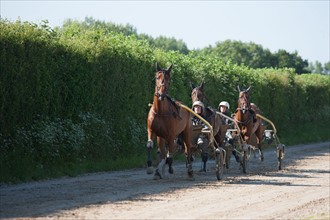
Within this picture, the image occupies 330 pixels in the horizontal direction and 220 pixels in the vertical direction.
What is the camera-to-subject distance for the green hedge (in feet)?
54.8

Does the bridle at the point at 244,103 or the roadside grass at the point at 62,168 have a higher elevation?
the bridle at the point at 244,103

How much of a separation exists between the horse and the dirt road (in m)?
0.95

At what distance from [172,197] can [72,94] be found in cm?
667

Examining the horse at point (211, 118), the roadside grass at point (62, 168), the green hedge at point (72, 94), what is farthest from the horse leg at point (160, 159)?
the green hedge at point (72, 94)

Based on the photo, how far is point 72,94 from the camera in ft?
63.4

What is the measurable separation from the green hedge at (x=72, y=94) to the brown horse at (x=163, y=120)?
2.53 m

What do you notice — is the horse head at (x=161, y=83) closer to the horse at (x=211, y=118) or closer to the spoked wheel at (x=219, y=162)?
the spoked wheel at (x=219, y=162)

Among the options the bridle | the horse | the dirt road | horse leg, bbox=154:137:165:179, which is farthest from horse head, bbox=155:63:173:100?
the bridle

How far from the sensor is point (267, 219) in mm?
11195

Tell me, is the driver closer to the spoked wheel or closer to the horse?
the horse

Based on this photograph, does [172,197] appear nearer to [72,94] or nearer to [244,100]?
[72,94]

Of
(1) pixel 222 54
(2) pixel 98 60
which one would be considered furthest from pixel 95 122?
(1) pixel 222 54

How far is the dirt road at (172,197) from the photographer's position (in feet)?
37.1

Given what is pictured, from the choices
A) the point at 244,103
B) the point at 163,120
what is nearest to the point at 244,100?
the point at 244,103
